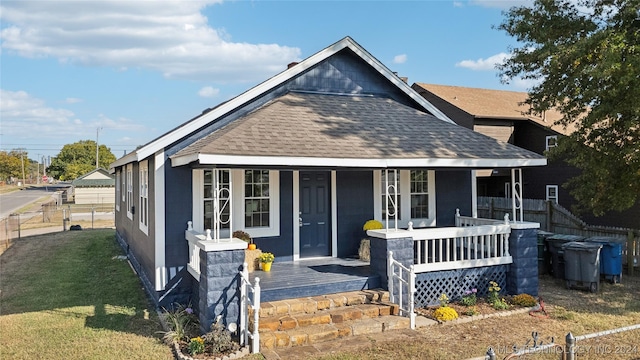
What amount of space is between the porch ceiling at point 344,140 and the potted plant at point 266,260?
2.32 m

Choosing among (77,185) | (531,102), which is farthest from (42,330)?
(77,185)

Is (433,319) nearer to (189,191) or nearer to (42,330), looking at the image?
(189,191)

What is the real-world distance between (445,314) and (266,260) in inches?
143

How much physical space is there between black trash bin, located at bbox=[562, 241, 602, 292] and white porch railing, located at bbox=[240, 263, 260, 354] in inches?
299

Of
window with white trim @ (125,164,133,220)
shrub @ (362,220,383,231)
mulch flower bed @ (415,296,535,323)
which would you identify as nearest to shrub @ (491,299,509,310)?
mulch flower bed @ (415,296,535,323)

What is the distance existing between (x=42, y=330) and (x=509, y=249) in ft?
29.9

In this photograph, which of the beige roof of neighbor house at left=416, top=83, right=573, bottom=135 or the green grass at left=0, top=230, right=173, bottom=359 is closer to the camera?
the green grass at left=0, top=230, right=173, bottom=359

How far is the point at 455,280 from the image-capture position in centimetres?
913

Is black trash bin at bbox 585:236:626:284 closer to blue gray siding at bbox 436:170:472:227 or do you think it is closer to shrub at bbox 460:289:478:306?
blue gray siding at bbox 436:170:472:227

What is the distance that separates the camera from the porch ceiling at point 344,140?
795 centimetres

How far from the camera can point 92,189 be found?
154 ft

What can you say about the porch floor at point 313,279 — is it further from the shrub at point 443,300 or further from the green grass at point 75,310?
the green grass at point 75,310

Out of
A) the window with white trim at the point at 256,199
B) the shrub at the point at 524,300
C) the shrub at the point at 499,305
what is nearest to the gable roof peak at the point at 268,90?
the window with white trim at the point at 256,199

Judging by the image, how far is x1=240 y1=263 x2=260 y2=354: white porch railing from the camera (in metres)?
6.67
